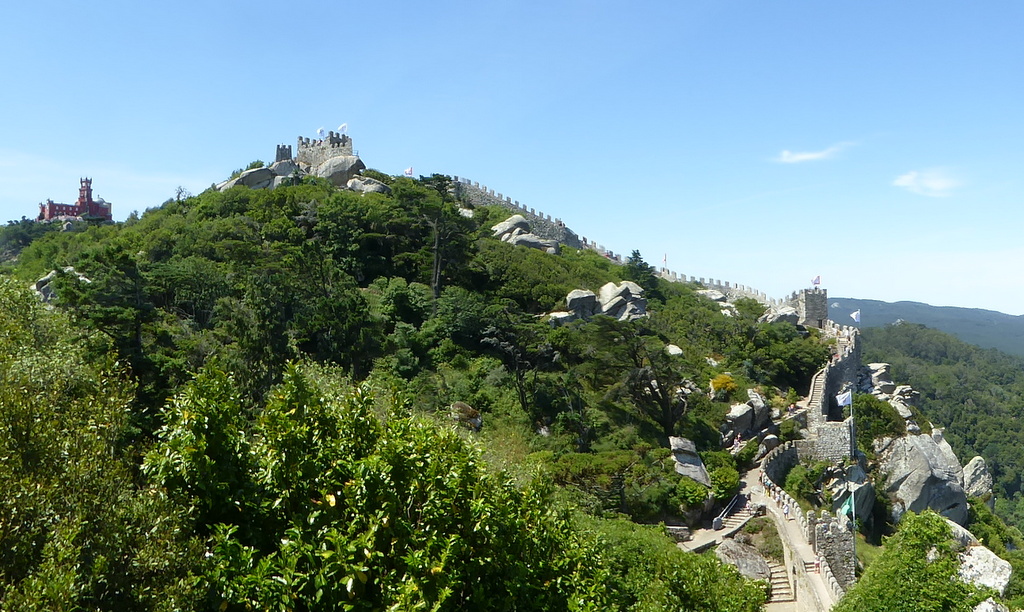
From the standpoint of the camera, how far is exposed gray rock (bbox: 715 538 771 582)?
23.1m

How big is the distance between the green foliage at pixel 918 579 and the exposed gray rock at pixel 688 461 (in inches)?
448

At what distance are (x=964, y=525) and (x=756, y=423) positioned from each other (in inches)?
443

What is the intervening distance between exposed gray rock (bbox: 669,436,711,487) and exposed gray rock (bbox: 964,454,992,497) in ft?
82.7

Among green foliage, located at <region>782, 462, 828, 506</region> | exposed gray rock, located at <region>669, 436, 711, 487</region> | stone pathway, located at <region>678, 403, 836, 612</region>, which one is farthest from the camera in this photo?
green foliage, located at <region>782, 462, 828, 506</region>

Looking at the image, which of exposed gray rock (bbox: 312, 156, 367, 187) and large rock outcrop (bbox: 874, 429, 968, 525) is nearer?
large rock outcrop (bbox: 874, 429, 968, 525)

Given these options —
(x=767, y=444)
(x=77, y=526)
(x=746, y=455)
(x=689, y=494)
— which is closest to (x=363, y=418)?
(x=77, y=526)

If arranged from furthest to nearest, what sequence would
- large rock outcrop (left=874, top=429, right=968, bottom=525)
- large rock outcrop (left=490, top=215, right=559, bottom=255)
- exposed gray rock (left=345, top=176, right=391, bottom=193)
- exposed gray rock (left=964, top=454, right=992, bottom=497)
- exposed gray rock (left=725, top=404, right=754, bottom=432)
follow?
large rock outcrop (left=490, top=215, right=559, bottom=255) < exposed gray rock (left=345, top=176, right=391, bottom=193) < exposed gray rock (left=964, top=454, right=992, bottom=497) < exposed gray rock (left=725, top=404, right=754, bottom=432) < large rock outcrop (left=874, top=429, right=968, bottom=525)

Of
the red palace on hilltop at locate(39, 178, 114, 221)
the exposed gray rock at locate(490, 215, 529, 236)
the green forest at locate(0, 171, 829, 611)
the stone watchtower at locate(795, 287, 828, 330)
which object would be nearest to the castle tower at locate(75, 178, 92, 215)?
the red palace on hilltop at locate(39, 178, 114, 221)

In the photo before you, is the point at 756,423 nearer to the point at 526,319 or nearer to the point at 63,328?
the point at 526,319

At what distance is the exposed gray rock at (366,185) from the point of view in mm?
54094

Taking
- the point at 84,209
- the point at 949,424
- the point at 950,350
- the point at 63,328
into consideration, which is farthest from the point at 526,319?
the point at 950,350

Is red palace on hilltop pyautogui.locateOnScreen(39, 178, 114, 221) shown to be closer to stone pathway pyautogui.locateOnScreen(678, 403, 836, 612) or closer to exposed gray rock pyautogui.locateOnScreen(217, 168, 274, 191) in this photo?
exposed gray rock pyautogui.locateOnScreen(217, 168, 274, 191)

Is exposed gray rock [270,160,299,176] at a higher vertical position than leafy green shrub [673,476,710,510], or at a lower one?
higher

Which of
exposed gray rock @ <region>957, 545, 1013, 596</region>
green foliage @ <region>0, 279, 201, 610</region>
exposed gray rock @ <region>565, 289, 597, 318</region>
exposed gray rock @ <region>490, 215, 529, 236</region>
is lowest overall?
exposed gray rock @ <region>957, 545, 1013, 596</region>
